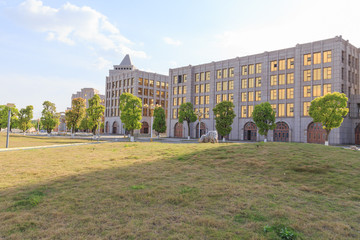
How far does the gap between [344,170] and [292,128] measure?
141 ft

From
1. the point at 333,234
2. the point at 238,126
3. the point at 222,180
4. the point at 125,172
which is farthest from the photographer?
the point at 238,126

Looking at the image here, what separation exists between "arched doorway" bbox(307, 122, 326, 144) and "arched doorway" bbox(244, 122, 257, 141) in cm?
1291

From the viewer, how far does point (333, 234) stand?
20.2ft

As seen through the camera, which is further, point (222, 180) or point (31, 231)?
point (222, 180)

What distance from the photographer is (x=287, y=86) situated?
5478cm

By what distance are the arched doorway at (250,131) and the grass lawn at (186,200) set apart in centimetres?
4477

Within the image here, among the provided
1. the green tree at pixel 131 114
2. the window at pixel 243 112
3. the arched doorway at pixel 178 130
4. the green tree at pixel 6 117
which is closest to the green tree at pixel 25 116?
the green tree at pixel 6 117

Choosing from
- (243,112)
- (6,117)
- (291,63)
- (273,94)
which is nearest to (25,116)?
(6,117)

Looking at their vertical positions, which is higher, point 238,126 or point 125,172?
point 238,126

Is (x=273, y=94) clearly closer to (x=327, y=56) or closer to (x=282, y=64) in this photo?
(x=282, y=64)

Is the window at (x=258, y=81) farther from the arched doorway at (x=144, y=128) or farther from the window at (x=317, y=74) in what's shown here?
the arched doorway at (x=144, y=128)

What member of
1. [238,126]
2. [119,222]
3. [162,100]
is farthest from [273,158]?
[162,100]

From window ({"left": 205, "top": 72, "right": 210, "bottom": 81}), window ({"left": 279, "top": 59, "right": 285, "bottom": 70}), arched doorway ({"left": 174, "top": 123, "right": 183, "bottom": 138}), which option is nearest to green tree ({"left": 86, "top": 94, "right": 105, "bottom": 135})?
arched doorway ({"left": 174, "top": 123, "right": 183, "bottom": 138})

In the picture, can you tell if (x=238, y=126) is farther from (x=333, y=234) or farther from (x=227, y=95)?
(x=333, y=234)
